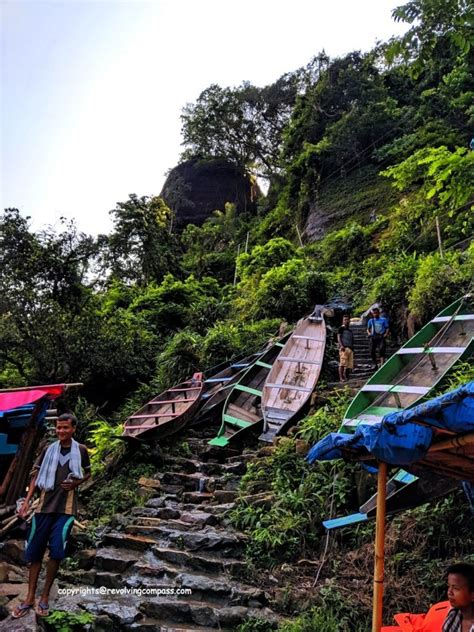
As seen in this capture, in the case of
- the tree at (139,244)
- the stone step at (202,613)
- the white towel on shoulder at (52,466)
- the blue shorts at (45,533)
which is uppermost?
the tree at (139,244)

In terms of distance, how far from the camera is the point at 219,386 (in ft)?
34.7

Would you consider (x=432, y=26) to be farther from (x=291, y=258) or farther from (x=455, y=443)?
(x=291, y=258)

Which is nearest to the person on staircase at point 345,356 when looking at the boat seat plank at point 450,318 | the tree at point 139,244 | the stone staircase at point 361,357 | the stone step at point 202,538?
the stone staircase at point 361,357

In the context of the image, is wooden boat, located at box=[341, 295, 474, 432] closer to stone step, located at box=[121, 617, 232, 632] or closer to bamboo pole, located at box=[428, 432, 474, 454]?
stone step, located at box=[121, 617, 232, 632]

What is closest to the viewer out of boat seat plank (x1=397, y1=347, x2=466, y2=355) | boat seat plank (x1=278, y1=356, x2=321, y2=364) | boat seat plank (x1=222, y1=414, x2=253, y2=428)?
boat seat plank (x1=397, y1=347, x2=466, y2=355)

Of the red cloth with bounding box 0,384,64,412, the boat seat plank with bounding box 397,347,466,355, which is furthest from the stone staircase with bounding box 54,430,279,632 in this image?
the boat seat plank with bounding box 397,347,466,355

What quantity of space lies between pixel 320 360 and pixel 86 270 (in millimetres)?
9372

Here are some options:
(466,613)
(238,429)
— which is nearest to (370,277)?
(238,429)

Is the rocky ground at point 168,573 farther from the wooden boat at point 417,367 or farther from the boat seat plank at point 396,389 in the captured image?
the boat seat plank at point 396,389

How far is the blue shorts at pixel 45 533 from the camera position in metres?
3.89

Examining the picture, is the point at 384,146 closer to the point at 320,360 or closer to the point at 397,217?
the point at 397,217

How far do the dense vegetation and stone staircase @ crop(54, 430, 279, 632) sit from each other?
1.43 ft

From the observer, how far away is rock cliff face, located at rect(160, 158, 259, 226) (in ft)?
105

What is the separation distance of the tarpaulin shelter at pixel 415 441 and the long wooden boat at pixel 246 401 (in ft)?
15.9
